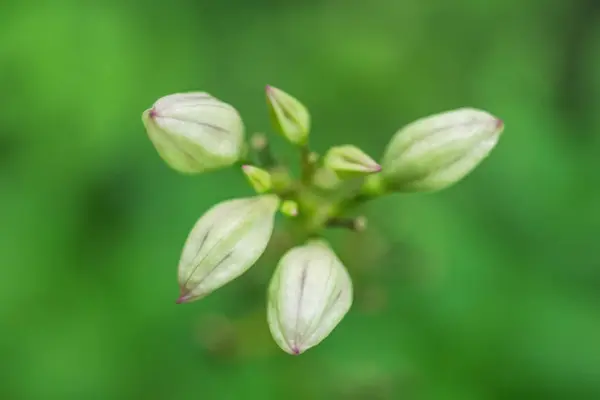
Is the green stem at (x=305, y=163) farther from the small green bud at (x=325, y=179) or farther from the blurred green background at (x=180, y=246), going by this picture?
the blurred green background at (x=180, y=246)

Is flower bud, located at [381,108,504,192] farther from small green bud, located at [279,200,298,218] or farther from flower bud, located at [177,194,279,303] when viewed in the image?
flower bud, located at [177,194,279,303]

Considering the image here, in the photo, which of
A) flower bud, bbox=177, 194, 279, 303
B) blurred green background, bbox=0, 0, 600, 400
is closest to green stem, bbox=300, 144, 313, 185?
flower bud, bbox=177, 194, 279, 303

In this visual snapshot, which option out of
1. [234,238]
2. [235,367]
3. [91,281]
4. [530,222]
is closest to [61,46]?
[91,281]

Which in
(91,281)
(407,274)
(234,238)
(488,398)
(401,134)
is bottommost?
(488,398)

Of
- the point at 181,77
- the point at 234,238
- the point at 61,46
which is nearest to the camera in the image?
the point at 234,238

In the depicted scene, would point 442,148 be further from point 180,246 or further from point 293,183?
point 180,246

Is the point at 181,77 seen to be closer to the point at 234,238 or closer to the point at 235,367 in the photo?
the point at 235,367

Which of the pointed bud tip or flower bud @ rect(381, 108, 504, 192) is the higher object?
flower bud @ rect(381, 108, 504, 192)
